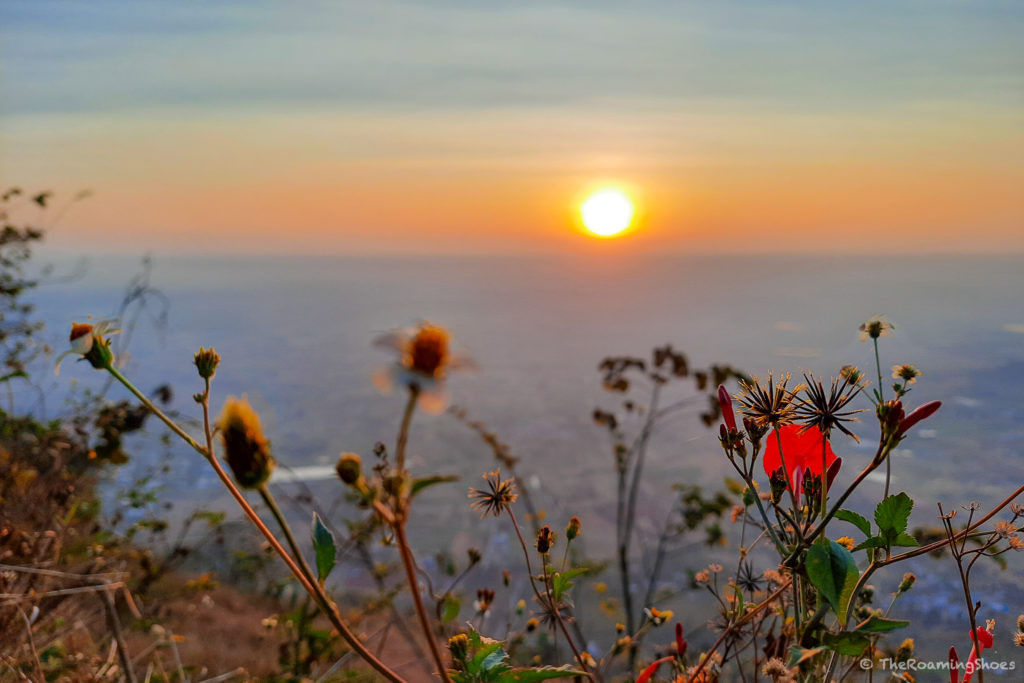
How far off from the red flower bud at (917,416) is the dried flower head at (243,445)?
1.83 ft

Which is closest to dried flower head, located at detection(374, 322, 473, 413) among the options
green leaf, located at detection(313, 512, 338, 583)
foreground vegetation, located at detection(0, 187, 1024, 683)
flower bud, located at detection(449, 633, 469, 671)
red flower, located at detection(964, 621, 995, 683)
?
foreground vegetation, located at detection(0, 187, 1024, 683)

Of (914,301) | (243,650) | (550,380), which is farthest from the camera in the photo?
(550,380)

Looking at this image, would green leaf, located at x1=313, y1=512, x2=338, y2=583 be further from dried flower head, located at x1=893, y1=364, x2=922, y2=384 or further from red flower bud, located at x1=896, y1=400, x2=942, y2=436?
dried flower head, located at x1=893, y1=364, x2=922, y2=384

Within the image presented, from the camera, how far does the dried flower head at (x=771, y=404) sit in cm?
76

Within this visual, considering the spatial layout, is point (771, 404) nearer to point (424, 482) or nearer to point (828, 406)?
point (828, 406)

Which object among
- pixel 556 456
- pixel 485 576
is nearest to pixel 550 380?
pixel 556 456

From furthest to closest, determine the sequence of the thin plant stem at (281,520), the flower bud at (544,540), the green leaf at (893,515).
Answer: the flower bud at (544,540) < the green leaf at (893,515) < the thin plant stem at (281,520)

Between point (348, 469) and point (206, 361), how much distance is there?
1.02 ft

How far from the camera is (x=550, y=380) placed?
28.3 feet

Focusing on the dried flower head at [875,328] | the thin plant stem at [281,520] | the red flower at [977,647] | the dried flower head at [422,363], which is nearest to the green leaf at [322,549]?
the thin plant stem at [281,520]

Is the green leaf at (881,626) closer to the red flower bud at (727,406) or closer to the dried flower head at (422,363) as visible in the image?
the red flower bud at (727,406)

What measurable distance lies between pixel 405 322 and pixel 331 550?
0.87 ft

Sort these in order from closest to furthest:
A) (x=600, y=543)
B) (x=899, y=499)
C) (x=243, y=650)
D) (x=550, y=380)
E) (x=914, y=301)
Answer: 1. (x=899, y=499)
2. (x=243, y=650)
3. (x=600, y=543)
4. (x=914, y=301)
5. (x=550, y=380)

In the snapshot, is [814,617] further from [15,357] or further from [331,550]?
[15,357]
